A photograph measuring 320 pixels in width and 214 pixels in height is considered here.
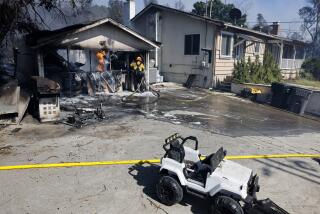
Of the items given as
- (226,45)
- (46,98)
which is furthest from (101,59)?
(226,45)

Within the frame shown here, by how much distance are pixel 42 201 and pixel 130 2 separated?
2112 cm

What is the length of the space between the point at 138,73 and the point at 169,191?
1263cm

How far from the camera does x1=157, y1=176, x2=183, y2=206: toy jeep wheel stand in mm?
4898

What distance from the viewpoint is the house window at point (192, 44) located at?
20125 mm

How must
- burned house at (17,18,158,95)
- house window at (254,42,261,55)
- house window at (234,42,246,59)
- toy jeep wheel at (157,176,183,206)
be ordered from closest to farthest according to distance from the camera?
toy jeep wheel at (157,176,183,206)
burned house at (17,18,158,95)
house window at (234,42,246,59)
house window at (254,42,261,55)

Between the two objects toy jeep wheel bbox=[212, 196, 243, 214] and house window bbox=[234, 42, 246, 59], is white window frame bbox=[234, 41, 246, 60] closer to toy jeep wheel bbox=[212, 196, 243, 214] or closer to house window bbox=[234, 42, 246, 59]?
house window bbox=[234, 42, 246, 59]

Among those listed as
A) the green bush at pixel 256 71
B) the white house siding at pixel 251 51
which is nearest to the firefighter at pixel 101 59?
the green bush at pixel 256 71

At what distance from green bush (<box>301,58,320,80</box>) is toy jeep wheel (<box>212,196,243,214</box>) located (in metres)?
29.8

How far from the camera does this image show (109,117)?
10.7 meters

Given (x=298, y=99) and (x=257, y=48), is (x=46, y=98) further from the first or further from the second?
(x=257, y=48)

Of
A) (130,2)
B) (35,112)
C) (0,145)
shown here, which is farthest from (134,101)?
(130,2)

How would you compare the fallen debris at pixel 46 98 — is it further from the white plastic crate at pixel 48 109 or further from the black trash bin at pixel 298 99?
the black trash bin at pixel 298 99

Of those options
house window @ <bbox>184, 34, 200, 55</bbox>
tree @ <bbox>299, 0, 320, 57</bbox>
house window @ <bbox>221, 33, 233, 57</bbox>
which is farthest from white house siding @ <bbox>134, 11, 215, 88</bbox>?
tree @ <bbox>299, 0, 320, 57</bbox>

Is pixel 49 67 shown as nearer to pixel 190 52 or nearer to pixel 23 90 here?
pixel 23 90
